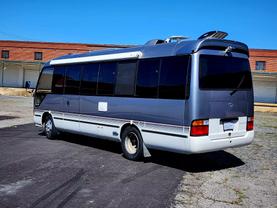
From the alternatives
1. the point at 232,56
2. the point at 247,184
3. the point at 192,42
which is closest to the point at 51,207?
the point at 247,184

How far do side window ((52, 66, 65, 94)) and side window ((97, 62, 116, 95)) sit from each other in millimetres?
2174

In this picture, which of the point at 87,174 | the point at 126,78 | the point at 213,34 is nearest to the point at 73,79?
the point at 126,78

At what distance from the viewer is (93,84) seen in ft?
34.0

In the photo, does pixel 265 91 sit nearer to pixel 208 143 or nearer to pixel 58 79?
pixel 58 79

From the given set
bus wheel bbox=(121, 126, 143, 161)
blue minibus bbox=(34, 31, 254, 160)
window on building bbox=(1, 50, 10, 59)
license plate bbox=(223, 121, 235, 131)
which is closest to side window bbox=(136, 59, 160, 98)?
blue minibus bbox=(34, 31, 254, 160)

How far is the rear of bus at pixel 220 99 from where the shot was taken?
7.42m

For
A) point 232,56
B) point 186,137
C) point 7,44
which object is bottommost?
point 186,137

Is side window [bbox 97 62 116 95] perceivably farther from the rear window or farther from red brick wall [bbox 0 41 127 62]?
red brick wall [bbox 0 41 127 62]

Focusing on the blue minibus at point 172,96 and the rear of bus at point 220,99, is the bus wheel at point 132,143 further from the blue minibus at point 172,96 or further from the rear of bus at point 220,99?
the rear of bus at point 220,99

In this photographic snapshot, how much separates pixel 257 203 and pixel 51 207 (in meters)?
3.21

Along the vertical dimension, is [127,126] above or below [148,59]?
below

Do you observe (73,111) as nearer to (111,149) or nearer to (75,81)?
(75,81)

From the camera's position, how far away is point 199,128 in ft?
24.3

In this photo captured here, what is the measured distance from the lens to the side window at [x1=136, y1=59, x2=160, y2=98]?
27.4 ft
